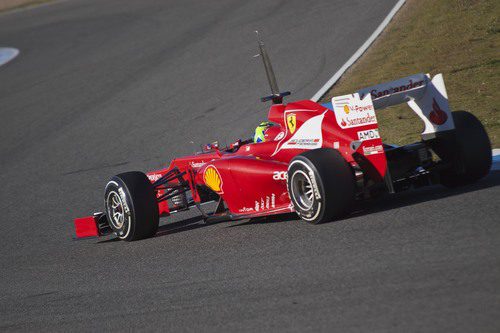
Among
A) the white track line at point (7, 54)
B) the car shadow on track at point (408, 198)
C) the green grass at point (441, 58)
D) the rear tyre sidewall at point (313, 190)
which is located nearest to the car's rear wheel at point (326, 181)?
the rear tyre sidewall at point (313, 190)

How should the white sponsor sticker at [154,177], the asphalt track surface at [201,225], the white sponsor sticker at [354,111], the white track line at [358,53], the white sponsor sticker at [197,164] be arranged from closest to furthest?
the asphalt track surface at [201,225]
the white sponsor sticker at [354,111]
the white sponsor sticker at [197,164]
the white sponsor sticker at [154,177]
the white track line at [358,53]

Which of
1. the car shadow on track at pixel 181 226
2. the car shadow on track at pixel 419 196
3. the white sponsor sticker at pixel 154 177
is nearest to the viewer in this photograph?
the car shadow on track at pixel 419 196

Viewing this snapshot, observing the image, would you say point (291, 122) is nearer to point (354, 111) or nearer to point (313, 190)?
point (354, 111)

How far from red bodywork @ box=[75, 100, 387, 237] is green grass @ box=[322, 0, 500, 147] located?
8.87 feet

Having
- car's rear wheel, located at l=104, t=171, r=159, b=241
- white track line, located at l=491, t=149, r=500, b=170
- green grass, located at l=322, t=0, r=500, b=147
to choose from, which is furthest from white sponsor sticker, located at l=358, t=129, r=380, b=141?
green grass, located at l=322, t=0, r=500, b=147

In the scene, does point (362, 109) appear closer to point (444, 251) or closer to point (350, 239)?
point (350, 239)

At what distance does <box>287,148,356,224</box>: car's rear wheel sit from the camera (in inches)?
272

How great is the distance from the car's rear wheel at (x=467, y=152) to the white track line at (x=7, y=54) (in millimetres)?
16820

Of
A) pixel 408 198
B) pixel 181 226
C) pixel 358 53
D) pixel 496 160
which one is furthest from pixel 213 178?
pixel 358 53

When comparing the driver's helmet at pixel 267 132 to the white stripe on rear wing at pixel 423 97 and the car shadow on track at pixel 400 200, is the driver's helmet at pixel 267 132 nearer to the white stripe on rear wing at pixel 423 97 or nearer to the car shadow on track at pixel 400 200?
the car shadow on track at pixel 400 200

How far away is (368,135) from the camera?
23.6 ft

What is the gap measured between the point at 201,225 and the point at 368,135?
2471 millimetres

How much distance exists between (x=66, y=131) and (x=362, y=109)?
9294 millimetres

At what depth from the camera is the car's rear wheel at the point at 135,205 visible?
8.50m
